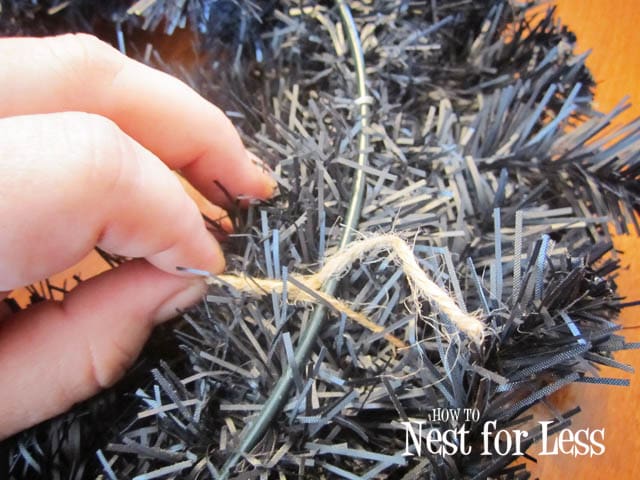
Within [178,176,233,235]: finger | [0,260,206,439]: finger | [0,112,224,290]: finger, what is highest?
[0,112,224,290]: finger

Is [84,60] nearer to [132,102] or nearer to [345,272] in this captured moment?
[132,102]

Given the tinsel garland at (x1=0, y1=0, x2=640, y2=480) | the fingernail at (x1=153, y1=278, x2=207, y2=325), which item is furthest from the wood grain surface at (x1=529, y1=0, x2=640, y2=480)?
the fingernail at (x1=153, y1=278, x2=207, y2=325)

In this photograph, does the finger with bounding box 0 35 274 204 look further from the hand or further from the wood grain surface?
the wood grain surface

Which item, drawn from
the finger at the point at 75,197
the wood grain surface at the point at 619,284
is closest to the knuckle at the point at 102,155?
the finger at the point at 75,197

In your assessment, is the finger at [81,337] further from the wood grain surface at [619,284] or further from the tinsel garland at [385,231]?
the wood grain surface at [619,284]

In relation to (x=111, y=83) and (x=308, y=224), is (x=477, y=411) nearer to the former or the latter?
(x=308, y=224)

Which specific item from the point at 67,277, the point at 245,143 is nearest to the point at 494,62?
the point at 245,143

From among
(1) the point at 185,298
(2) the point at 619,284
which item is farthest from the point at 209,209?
(2) the point at 619,284
